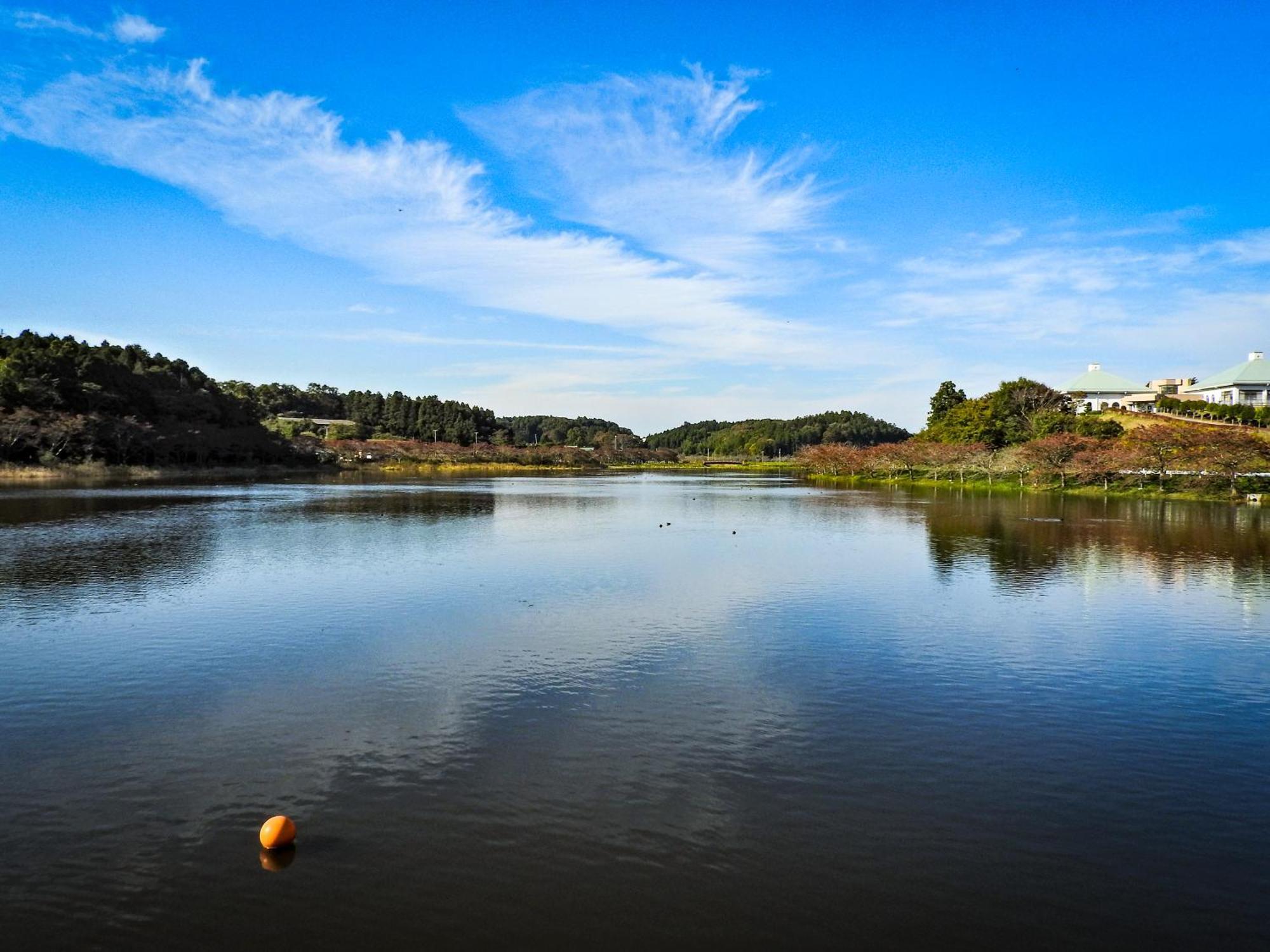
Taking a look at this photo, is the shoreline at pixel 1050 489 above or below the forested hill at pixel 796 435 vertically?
below

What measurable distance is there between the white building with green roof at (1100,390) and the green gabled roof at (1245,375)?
9.31 metres

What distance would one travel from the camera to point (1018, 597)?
17125 millimetres

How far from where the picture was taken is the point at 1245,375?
266 feet

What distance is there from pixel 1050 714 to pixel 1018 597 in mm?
8228

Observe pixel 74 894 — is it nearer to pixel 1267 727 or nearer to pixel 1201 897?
pixel 1201 897

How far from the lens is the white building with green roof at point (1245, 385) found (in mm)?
79188

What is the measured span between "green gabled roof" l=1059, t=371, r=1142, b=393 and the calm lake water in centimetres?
8884

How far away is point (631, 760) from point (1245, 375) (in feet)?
320

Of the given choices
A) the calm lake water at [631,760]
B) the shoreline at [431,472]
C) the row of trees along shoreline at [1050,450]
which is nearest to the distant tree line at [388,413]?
the shoreline at [431,472]

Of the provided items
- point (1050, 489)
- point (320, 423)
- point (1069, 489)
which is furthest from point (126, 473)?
point (320, 423)

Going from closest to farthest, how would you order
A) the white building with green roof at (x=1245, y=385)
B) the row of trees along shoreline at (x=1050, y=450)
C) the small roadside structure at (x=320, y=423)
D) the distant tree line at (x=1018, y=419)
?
the row of trees along shoreline at (x=1050, y=450), the distant tree line at (x=1018, y=419), the white building with green roof at (x=1245, y=385), the small roadside structure at (x=320, y=423)

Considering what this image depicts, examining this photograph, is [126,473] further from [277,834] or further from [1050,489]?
[1050,489]

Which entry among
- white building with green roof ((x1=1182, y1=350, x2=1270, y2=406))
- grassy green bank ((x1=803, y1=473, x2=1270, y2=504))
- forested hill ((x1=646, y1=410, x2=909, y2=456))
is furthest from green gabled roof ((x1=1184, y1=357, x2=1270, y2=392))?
forested hill ((x1=646, y1=410, x2=909, y2=456))

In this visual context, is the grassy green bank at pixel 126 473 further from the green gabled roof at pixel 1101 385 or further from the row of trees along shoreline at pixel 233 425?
the green gabled roof at pixel 1101 385
